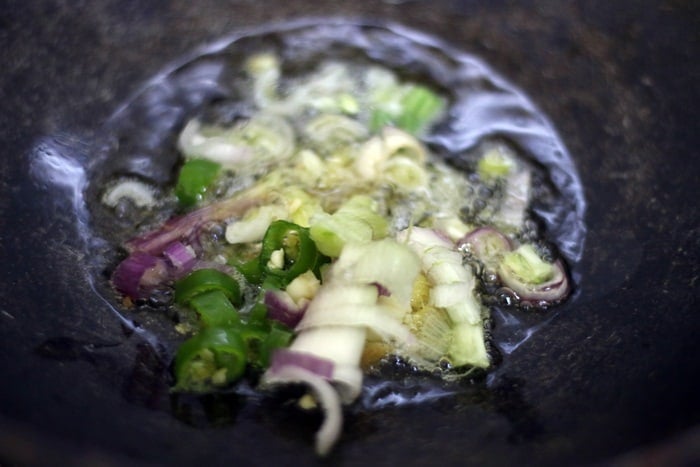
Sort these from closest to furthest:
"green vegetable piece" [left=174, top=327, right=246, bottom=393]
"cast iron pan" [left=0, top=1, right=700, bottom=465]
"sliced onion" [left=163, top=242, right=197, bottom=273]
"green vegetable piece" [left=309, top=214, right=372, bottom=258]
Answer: "cast iron pan" [left=0, top=1, right=700, bottom=465], "green vegetable piece" [left=174, top=327, right=246, bottom=393], "green vegetable piece" [left=309, top=214, right=372, bottom=258], "sliced onion" [left=163, top=242, right=197, bottom=273]

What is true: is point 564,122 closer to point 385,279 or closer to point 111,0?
point 385,279

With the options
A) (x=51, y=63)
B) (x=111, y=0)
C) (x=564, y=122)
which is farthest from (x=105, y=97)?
(x=564, y=122)

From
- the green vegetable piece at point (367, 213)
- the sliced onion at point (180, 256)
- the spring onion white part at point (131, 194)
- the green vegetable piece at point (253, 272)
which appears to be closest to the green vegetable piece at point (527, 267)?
the green vegetable piece at point (367, 213)

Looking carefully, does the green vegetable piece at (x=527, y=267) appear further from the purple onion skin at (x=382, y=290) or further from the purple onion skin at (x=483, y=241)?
the purple onion skin at (x=382, y=290)

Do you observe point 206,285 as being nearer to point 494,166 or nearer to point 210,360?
point 210,360

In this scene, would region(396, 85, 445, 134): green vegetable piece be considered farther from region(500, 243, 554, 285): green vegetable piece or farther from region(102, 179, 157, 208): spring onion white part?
region(102, 179, 157, 208): spring onion white part

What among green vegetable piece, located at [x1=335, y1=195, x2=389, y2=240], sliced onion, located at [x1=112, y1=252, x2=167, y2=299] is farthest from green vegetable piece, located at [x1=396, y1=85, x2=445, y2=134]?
sliced onion, located at [x1=112, y1=252, x2=167, y2=299]

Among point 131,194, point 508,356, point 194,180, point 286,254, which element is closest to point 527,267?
point 508,356
